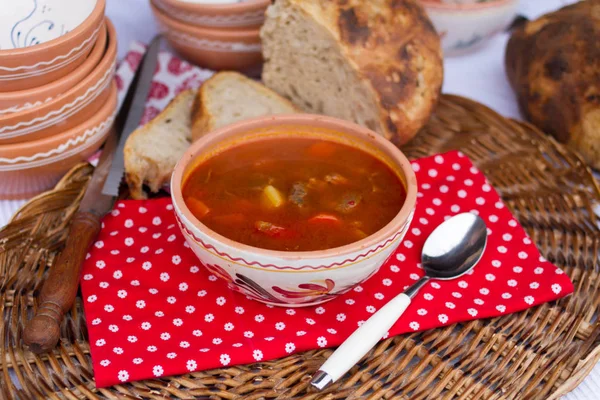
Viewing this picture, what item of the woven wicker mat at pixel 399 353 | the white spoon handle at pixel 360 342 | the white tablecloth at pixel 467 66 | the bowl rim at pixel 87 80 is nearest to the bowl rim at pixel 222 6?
the bowl rim at pixel 87 80

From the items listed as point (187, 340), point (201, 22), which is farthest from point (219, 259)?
point (201, 22)

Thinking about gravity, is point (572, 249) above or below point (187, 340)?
above

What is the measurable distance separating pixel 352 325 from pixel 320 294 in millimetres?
137

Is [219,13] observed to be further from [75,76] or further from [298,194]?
[298,194]

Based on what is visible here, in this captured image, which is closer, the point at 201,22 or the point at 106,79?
the point at 106,79

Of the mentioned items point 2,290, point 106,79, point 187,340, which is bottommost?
point 2,290

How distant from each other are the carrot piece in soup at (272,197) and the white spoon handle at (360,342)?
382mm

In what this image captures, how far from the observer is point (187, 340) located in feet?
5.30

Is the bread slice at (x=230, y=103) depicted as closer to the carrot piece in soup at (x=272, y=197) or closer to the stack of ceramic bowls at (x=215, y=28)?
the stack of ceramic bowls at (x=215, y=28)

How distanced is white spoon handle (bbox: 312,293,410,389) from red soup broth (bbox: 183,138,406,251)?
20 cm

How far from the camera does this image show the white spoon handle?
1.47 m

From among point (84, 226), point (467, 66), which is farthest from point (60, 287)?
point (467, 66)

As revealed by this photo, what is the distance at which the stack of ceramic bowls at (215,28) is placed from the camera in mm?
2623

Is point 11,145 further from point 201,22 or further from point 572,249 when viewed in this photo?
point 572,249
